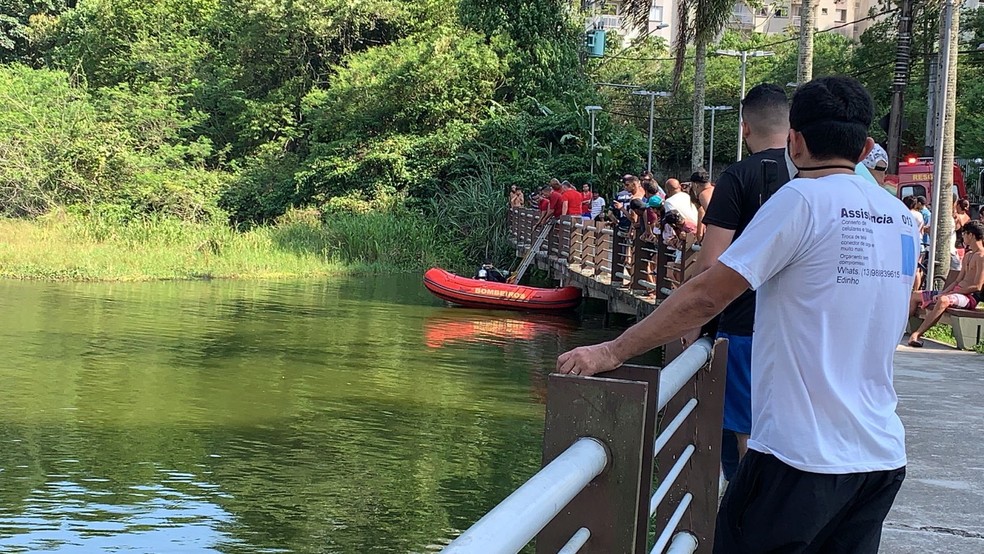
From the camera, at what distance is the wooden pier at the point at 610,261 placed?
1502 cm

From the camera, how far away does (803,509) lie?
2729 millimetres

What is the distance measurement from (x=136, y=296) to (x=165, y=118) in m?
16.9

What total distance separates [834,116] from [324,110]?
114 feet

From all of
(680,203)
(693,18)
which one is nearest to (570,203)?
(693,18)

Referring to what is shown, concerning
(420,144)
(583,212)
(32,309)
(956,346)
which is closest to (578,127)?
(420,144)

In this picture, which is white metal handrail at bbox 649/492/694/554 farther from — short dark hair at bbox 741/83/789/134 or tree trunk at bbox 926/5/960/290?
tree trunk at bbox 926/5/960/290

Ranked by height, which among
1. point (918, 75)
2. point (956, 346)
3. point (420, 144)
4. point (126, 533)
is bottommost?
point (126, 533)

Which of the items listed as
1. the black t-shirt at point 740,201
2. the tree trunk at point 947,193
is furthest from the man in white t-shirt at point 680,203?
the black t-shirt at point 740,201

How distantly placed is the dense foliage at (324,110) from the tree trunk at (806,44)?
47.3ft

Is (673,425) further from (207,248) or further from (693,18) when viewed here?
(207,248)

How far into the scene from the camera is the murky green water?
8.04 meters

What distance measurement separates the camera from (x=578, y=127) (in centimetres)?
3350

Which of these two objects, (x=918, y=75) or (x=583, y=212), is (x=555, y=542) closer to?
(x=583, y=212)

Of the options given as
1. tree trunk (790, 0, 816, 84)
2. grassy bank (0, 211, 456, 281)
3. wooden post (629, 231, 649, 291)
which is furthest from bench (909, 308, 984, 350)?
grassy bank (0, 211, 456, 281)
